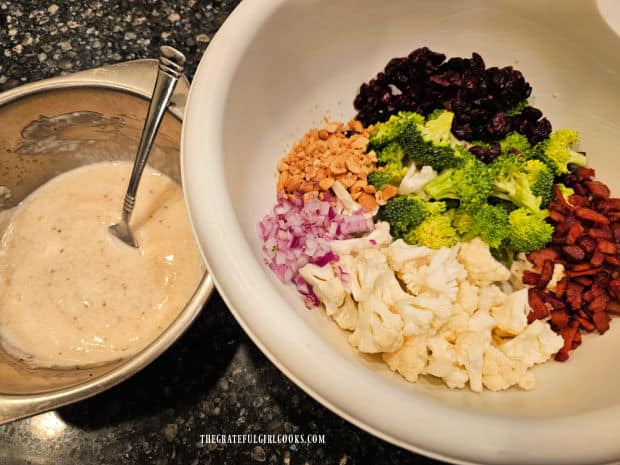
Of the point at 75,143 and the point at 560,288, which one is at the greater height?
the point at 560,288

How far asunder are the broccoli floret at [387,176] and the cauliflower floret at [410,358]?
0.38m

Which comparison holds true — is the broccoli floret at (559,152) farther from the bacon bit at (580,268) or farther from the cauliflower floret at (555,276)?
the cauliflower floret at (555,276)

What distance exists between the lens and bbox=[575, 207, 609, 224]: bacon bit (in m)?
A: 1.00

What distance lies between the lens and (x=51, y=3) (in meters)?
1.48

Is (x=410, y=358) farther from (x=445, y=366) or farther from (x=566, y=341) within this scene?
(x=566, y=341)

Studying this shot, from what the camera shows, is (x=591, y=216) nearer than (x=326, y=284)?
No

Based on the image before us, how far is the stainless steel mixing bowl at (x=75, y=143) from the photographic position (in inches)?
32.1

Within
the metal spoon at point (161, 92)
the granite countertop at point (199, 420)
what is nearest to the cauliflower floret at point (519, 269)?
the granite countertop at point (199, 420)

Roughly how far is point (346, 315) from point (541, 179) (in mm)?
543

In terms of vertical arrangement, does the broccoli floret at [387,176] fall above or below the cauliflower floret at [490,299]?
above

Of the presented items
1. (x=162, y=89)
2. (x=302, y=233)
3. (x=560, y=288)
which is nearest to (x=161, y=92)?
(x=162, y=89)

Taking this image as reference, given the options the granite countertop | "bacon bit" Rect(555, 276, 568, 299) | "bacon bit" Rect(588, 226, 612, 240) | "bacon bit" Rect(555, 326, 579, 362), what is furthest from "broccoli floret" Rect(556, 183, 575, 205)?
the granite countertop

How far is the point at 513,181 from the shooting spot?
106cm

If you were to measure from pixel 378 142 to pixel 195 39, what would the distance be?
2.36ft
